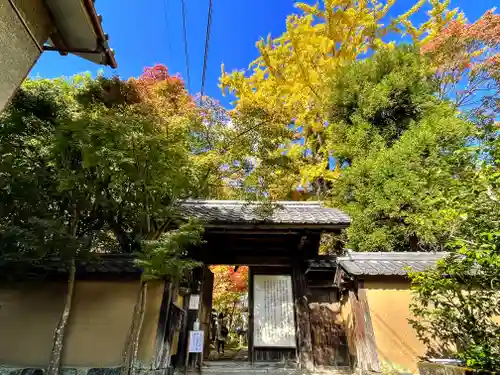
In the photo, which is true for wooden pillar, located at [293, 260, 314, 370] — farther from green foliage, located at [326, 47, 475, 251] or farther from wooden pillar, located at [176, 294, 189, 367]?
green foliage, located at [326, 47, 475, 251]

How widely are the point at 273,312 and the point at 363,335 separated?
8.82ft

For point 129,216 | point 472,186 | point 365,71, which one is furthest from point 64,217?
point 365,71

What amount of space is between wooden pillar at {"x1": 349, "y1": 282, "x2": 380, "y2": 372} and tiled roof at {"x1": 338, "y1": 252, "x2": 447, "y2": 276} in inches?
14.7

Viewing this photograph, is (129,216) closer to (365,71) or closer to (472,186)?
(472,186)

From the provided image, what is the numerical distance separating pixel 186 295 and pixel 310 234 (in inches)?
133

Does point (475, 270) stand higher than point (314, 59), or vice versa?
point (314, 59)

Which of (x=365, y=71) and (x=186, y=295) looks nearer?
Result: (x=186, y=295)

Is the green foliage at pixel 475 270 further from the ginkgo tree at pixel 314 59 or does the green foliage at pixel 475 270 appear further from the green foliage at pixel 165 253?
the ginkgo tree at pixel 314 59

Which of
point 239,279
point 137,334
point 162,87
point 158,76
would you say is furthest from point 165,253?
point 158,76

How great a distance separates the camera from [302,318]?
7.30 m

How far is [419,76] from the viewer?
11906mm

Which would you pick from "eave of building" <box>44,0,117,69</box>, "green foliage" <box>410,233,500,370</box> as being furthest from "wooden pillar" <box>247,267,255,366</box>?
"eave of building" <box>44,0,117,69</box>

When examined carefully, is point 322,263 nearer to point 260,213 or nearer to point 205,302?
point 260,213

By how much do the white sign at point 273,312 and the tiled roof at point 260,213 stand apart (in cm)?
204
